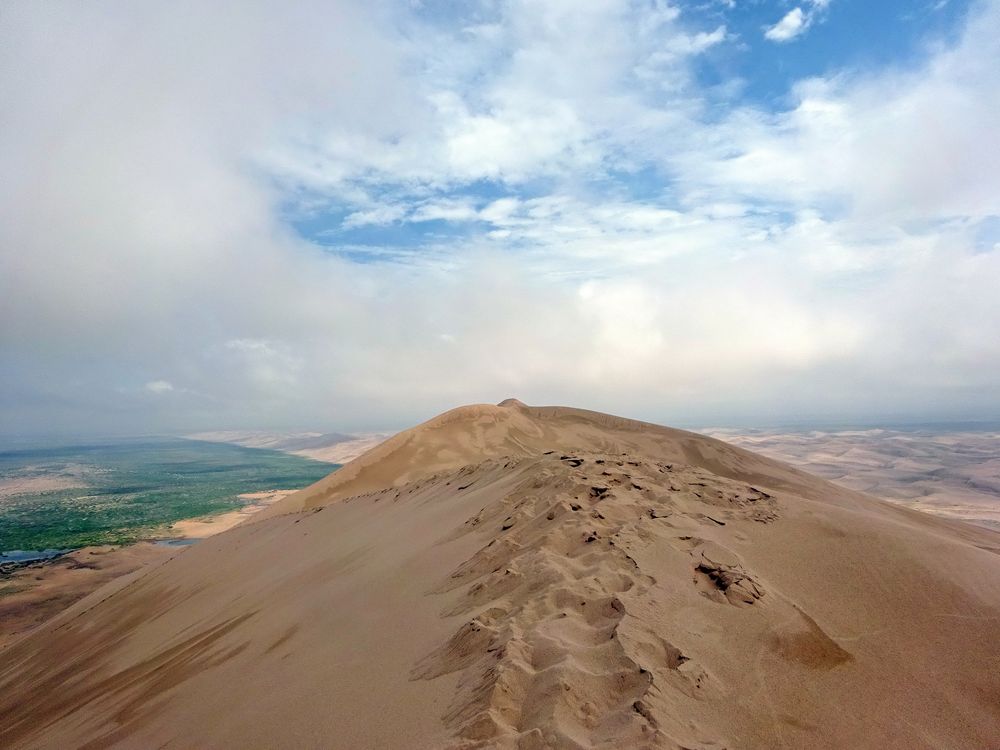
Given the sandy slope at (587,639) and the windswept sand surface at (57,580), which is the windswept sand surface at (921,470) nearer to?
the sandy slope at (587,639)

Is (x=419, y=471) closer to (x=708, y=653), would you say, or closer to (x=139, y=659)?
(x=139, y=659)

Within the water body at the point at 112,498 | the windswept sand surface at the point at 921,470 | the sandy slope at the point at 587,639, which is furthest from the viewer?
the water body at the point at 112,498

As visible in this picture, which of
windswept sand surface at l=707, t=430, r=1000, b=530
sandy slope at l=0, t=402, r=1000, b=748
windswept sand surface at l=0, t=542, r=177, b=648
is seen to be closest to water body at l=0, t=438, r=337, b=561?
windswept sand surface at l=0, t=542, r=177, b=648

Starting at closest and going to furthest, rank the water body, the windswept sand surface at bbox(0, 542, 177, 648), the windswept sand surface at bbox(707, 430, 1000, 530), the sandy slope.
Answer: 1. the sandy slope
2. the windswept sand surface at bbox(0, 542, 177, 648)
3. the windswept sand surface at bbox(707, 430, 1000, 530)
4. the water body

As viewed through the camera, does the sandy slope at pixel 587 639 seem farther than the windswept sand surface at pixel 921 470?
No

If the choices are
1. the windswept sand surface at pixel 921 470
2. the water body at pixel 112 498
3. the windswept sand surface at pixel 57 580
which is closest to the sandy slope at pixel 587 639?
the windswept sand surface at pixel 57 580

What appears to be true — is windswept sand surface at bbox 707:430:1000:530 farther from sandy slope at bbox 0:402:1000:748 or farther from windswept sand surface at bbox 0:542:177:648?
windswept sand surface at bbox 0:542:177:648
